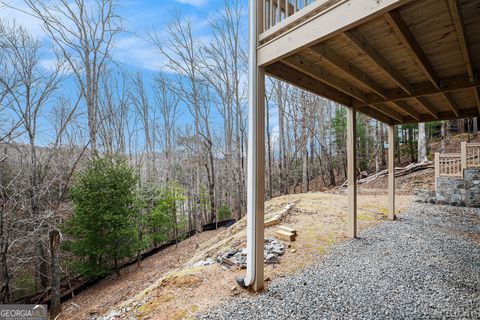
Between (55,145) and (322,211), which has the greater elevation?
(55,145)

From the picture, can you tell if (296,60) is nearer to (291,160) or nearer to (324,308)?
(324,308)

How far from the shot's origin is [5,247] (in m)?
4.45

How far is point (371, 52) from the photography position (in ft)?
7.14

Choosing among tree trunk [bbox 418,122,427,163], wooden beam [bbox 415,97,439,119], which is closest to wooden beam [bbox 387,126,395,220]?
wooden beam [bbox 415,97,439,119]

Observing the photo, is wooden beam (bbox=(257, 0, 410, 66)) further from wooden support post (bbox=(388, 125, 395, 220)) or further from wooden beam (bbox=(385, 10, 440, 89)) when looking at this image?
wooden support post (bbox=(388, 125, 395, 220))

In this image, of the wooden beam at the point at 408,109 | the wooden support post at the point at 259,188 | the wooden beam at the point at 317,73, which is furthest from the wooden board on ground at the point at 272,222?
the wooden beam at the point at 408,109

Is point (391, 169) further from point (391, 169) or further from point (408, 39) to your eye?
point (408, 39)

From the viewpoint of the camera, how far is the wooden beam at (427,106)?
3821 mm

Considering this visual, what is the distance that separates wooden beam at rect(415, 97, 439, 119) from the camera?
3.82m

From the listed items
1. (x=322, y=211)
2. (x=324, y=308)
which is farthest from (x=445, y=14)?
(x=322, y=211)

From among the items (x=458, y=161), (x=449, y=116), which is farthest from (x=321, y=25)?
(x=458, y=161)

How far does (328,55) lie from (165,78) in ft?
41.5

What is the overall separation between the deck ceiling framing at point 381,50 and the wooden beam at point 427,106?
99 mm

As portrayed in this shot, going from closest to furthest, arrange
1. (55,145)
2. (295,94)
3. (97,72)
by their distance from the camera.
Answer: (55,145), (97,72), (295,94)
